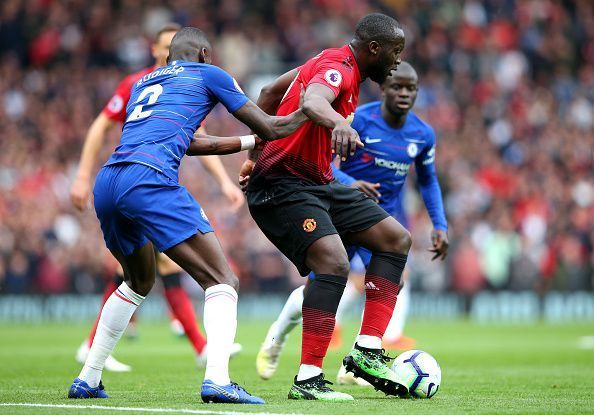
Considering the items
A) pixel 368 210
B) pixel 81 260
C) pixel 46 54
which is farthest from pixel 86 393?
pixel 46 54

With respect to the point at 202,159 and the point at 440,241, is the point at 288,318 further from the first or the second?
the point at 202,159

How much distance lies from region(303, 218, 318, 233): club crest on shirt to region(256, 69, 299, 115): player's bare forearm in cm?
113

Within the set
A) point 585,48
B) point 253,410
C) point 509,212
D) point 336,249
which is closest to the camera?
point 253,410

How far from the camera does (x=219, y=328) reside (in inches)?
275

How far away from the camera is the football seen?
7.63 metres

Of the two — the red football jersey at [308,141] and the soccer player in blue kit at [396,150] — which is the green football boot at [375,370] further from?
the soccer player in blue kit at [396,150]

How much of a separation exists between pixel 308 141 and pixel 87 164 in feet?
9.43

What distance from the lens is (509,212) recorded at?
23594 mm

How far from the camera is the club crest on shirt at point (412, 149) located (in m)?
10.1

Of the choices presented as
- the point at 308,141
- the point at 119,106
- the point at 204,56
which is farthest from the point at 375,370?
the point at 119,106

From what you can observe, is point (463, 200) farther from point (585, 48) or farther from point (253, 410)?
point (253, 410)

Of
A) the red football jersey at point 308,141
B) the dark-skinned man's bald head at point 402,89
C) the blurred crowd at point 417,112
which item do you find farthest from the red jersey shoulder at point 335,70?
the blurred crowd at point 417,112

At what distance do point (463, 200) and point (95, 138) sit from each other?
15.1 metres

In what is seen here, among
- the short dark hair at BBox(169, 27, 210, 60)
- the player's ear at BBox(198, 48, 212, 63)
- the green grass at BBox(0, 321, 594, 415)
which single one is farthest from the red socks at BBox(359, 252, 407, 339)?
the short dark hair at BBox(169, 27, 210, 60)
